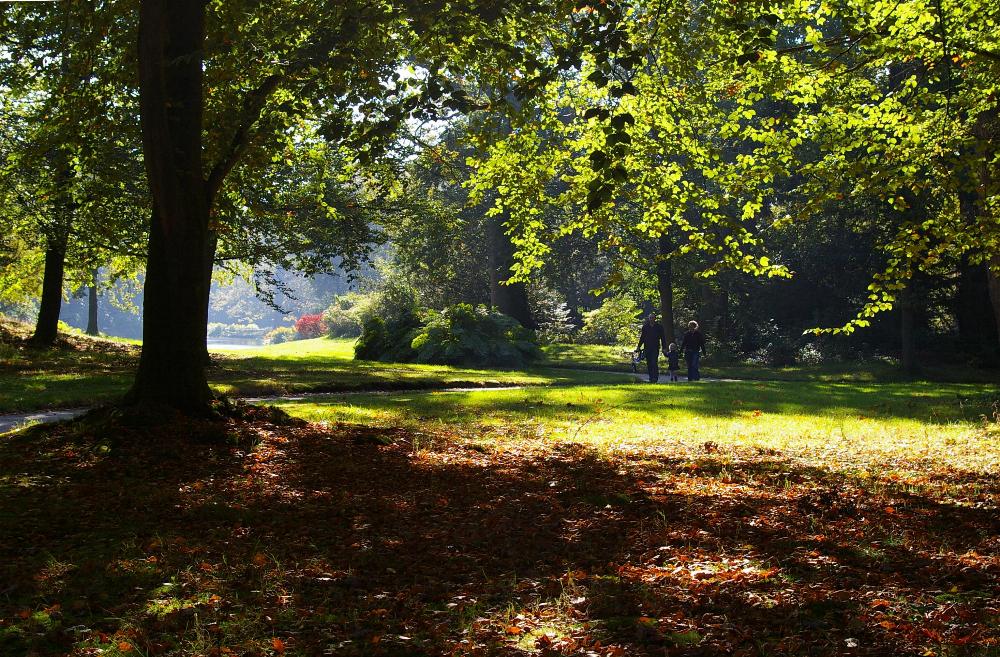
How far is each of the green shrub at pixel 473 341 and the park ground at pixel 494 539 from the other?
1351 centimetres

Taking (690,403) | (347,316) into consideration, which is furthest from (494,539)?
(347,316)

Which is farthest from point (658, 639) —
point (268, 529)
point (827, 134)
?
point (827, 134)

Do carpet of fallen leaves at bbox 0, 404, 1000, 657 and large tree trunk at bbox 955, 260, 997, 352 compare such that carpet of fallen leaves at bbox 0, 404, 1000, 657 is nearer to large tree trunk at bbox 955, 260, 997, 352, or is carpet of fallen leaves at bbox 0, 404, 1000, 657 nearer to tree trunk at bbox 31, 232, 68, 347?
tree trunk at bbox 31, 232, 68, 347

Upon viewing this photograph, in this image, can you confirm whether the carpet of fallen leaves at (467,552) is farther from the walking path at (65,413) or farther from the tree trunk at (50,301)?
the tree trunk at (50,301)

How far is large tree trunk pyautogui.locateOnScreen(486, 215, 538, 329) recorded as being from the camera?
106ft

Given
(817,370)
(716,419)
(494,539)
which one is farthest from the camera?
(817,370)

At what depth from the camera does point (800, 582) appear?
15.8 ft

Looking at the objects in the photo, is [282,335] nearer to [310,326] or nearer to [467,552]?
[310,326]

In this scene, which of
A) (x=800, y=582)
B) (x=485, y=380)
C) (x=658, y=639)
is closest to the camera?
(x=658, y=639)

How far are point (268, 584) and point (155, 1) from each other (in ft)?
19.1

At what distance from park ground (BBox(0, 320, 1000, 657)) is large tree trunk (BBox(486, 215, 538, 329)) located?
21.2m

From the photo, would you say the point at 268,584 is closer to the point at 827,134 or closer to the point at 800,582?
the point at 800,582

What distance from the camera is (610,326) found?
38625mm

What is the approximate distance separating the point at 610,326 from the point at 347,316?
20.3 m
